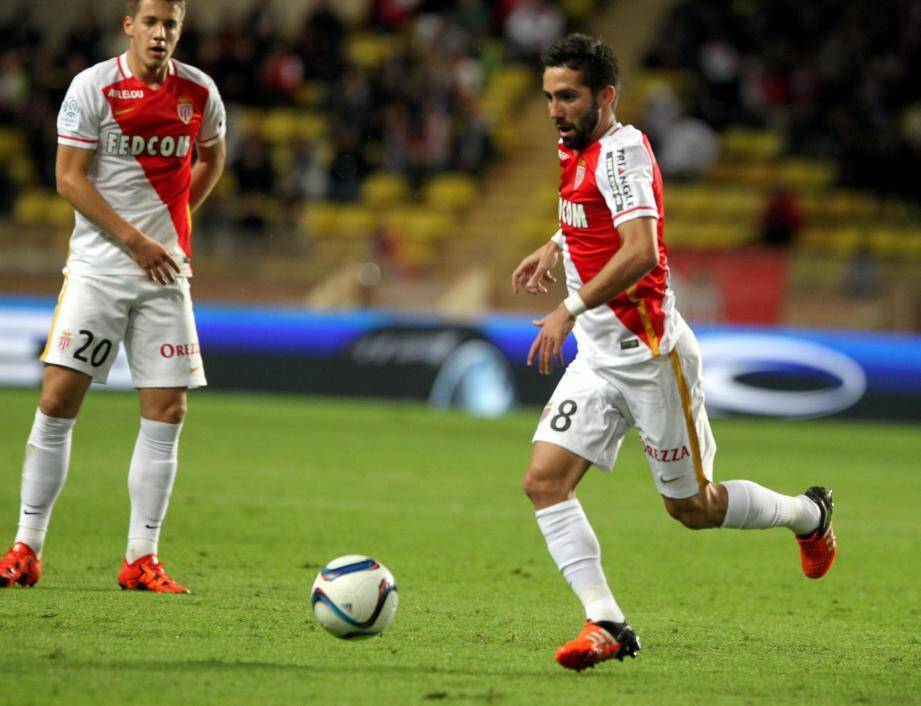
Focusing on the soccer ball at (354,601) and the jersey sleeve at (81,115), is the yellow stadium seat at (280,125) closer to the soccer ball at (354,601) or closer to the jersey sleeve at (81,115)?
the jersey sleeve at (81,115)

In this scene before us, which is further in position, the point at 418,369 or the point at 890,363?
the point at 418,369

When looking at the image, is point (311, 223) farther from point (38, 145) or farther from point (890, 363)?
point (890, 363)

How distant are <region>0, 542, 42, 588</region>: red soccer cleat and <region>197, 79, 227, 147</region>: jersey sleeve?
198 cm

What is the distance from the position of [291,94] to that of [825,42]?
8.00m

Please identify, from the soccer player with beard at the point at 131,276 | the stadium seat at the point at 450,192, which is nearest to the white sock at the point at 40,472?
the soccer player with beard at the point at 131,276

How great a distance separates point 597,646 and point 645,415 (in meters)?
0.91

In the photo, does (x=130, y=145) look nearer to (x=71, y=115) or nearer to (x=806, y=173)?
(x=71, y=115)

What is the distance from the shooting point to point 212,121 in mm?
6895

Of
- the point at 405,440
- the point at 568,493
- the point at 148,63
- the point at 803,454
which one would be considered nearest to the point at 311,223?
the point at 405,440

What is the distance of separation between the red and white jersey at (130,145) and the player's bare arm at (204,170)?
0.91 ft

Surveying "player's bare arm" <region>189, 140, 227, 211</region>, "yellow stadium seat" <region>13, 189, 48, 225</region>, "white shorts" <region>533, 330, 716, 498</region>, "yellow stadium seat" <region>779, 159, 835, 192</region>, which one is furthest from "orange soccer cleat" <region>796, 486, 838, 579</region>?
"yellow stadium seat" <region>779, 159, 835, 192</region>

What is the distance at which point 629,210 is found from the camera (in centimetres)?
535

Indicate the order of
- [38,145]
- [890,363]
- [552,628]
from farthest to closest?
1. [38,145]
2. [890,363]
3. [552,628]

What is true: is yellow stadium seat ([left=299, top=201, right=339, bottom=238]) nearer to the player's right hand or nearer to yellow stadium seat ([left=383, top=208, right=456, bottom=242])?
yellow stadium seat ([left=383, top=208, right=456, bottom=242])
